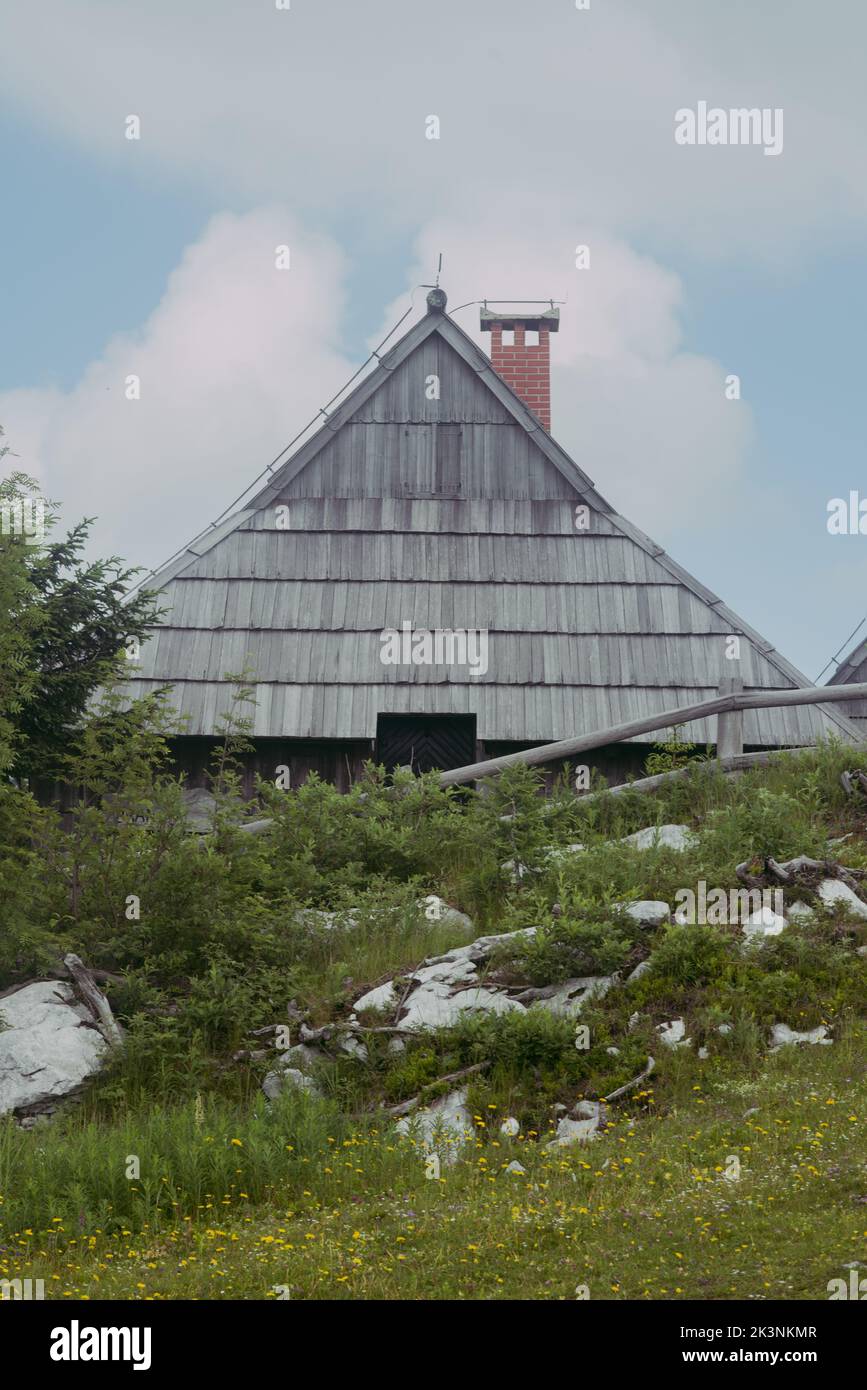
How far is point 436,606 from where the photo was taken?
19156mm

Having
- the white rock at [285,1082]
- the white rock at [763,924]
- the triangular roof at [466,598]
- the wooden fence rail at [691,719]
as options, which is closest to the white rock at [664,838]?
the white rock at [763,924]

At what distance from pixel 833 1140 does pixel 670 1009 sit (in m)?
2.40

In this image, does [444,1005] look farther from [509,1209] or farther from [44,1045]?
[509,1209]

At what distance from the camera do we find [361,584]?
63.6ft

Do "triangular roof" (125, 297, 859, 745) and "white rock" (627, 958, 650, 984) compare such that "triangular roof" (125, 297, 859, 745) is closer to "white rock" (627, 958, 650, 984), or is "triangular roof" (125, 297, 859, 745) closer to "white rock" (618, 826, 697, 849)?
"white rock" (618, 826, 697, 849)

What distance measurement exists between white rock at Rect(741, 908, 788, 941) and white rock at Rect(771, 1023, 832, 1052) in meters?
1.11

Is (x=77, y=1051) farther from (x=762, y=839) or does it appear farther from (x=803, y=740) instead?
(x=803, y=740)

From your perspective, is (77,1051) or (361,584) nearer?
(77,1051)

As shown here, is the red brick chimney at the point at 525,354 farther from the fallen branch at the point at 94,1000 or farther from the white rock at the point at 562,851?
the fallen branch at the point at 94,1000

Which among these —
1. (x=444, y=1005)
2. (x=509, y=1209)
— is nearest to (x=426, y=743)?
(x=444, y=1005)

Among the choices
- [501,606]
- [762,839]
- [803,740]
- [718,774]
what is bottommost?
[762,839]

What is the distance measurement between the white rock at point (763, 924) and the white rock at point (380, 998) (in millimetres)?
2818
